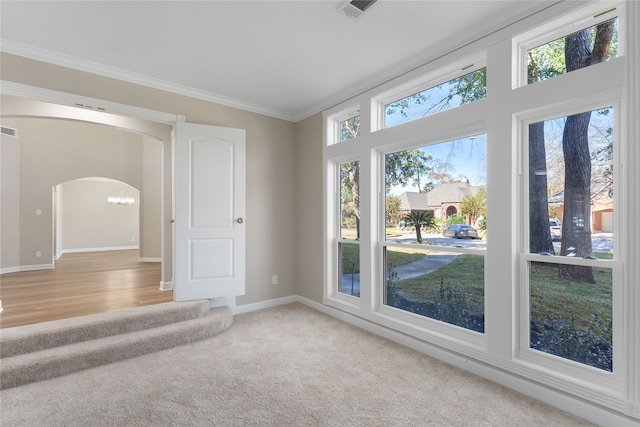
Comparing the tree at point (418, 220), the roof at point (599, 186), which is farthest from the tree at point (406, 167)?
the roof at point (599, 186)

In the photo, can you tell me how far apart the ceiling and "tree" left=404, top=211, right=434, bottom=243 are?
55.3 inches

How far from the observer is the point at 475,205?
2.52 meters

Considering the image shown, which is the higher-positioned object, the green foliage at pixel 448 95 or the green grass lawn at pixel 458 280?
the green foliage at pixel 448 95

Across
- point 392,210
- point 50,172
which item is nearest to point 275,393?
point 392,210

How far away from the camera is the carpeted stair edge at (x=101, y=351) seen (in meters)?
2.22

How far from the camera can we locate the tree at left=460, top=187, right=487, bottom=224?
245 centimetres

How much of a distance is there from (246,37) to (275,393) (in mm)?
2755

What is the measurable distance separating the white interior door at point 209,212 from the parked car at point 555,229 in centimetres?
308

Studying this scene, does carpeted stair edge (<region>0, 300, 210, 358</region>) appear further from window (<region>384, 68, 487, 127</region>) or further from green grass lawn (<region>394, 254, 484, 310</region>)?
window (<region>384, 68, 487, 127</region>)

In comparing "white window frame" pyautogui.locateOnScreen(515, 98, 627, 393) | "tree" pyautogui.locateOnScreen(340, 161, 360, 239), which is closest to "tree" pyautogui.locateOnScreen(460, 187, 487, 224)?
"white window frame" pyautogui.locateOnScreen(515, 98, 627, 393)

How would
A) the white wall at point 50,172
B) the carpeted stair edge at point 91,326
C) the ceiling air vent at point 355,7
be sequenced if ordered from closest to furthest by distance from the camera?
the ceiling air vent at point 355,7, the carpeted stair edge at point 91,326, the white wall at point 50,172

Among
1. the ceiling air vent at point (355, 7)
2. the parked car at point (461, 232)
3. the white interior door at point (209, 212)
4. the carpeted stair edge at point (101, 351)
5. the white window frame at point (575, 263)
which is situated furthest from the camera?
the white interior door at point (209, 212)

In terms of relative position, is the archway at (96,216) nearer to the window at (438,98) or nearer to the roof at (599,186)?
the window at (438,98)

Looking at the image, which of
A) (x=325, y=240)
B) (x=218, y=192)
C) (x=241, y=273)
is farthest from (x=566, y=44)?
(x=241, y=273)
